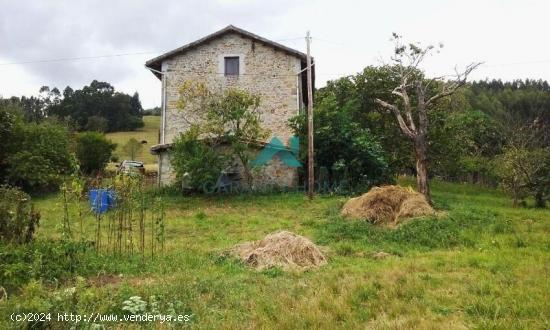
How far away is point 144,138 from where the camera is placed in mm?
50719

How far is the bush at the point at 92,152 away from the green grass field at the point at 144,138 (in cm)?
1074

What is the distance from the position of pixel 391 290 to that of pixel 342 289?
61cm

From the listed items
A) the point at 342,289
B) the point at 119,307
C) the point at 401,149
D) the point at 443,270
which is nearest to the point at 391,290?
the point at 342,289

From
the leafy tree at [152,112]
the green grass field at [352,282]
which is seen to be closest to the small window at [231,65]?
the green grass field at [352,282]

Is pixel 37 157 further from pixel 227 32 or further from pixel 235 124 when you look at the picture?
pixel 227 32

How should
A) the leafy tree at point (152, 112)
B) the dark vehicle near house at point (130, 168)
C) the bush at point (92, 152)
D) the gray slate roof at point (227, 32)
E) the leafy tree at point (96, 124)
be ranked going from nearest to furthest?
1. the dark vehicle near house at point (130, 168)
2. the gray slate roof at point (227, 32)
3. the bush at point (92, 152)
4. the leafy tree at point (96, 124)
5. the leafy tree at point (152, 112)

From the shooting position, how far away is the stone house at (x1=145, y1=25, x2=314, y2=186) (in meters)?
19.8

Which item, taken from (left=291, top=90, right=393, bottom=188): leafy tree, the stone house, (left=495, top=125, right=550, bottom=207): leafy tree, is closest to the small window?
the stone house

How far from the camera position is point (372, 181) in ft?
59.8

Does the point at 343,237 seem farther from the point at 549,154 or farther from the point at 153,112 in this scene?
the point at 153,112

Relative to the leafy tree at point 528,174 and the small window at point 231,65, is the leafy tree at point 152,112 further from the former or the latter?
the leafy tree at point 528,174

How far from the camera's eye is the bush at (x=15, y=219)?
7156mm

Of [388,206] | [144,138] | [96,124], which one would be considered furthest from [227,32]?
[96,124]

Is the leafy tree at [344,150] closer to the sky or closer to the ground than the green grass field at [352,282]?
closer to the sky
